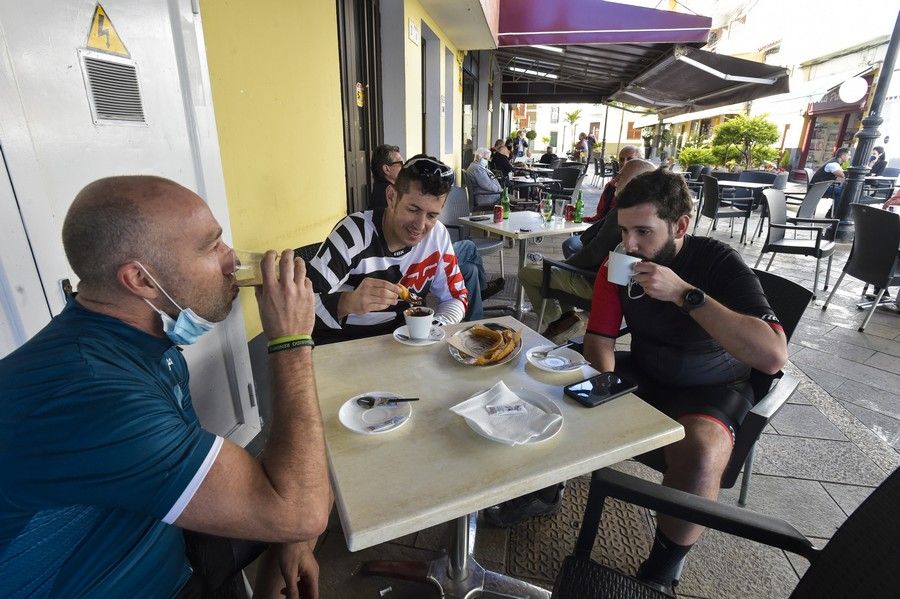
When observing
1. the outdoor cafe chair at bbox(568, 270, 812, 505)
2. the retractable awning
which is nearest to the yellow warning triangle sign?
the outdoor cafe chair at bbox(568, 270, 812, 505)

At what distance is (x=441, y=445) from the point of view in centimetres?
98

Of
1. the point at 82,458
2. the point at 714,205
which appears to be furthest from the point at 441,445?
the point at 714,205

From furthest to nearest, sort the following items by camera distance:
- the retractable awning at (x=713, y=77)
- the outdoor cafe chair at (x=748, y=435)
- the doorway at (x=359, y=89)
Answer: the retractable awning at (x=713, y=77) → the doorway at (x=359, y=89) → the outdoor cafe chair at (x=748, y=435)

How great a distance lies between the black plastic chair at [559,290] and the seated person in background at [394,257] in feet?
3.64

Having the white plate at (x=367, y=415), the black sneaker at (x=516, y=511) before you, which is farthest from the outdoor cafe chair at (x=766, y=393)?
the white plate at (x=367, y=415)

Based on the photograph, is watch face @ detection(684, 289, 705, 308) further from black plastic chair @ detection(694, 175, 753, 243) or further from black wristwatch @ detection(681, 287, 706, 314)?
black plastic chair @ detection(694, 175, 753, 243)

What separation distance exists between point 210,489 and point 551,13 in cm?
828

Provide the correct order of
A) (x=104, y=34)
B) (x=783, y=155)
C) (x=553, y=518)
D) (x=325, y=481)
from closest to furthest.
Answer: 1. (x=325, y=481)
2. (x=104, y=34)
3. (x=553, y=518)
4. (x=783, y=155)

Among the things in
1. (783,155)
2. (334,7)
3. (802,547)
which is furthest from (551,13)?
(783,155)

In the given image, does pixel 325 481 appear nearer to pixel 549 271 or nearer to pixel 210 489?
pixel 210 489

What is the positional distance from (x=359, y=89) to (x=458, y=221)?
1.51 meters

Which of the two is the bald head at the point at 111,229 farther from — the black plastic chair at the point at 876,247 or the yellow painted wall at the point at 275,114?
the black plastic chair at the point at 876,247

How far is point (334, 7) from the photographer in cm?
321

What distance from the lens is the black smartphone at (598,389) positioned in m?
1.12
